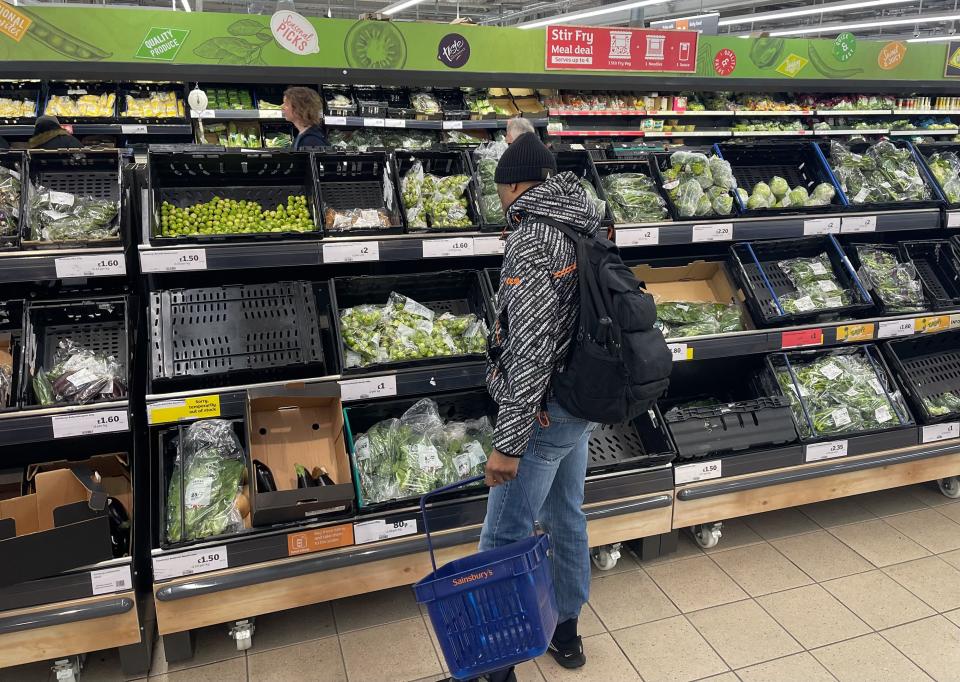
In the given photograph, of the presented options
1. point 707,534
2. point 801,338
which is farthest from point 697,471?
point 801,338

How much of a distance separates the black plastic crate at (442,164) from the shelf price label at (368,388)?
771 millimetres

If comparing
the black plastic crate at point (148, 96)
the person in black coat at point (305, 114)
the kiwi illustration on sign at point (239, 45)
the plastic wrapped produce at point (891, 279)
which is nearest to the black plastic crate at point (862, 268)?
the plastic wrapped produce at point (891, 279)

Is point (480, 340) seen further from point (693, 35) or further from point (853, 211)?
point (693, 35)

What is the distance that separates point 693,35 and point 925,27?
46.9ft

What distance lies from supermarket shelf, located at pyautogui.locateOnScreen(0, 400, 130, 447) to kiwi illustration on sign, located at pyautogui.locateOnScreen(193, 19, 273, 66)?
176 inches

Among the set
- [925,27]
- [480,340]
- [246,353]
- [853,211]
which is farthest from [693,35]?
[925,27]

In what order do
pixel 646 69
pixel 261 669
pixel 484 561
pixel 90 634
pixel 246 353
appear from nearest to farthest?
pixel 484 561 → pixel 90 634 → pixel 261 669 → pixel 246 353 → pixel 646 69

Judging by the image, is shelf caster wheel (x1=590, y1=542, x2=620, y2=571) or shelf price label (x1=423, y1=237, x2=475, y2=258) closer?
shelf price label (x1=423, y1=237, x2=475, y2=258)

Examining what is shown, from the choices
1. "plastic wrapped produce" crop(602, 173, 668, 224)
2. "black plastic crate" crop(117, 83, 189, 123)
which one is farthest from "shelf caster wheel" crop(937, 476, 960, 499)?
"black plastic crate" crop(117, 83, 189, 123)

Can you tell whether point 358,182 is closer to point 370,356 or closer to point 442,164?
point 442,164

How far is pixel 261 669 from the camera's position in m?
2.26

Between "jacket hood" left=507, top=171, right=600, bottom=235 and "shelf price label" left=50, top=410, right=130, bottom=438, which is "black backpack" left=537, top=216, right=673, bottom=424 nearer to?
"jacket hood" left=507, top=171, right=600, bottom=235

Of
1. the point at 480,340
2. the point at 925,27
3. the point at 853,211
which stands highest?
the point at 925,27

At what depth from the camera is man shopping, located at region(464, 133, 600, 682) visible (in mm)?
1791
